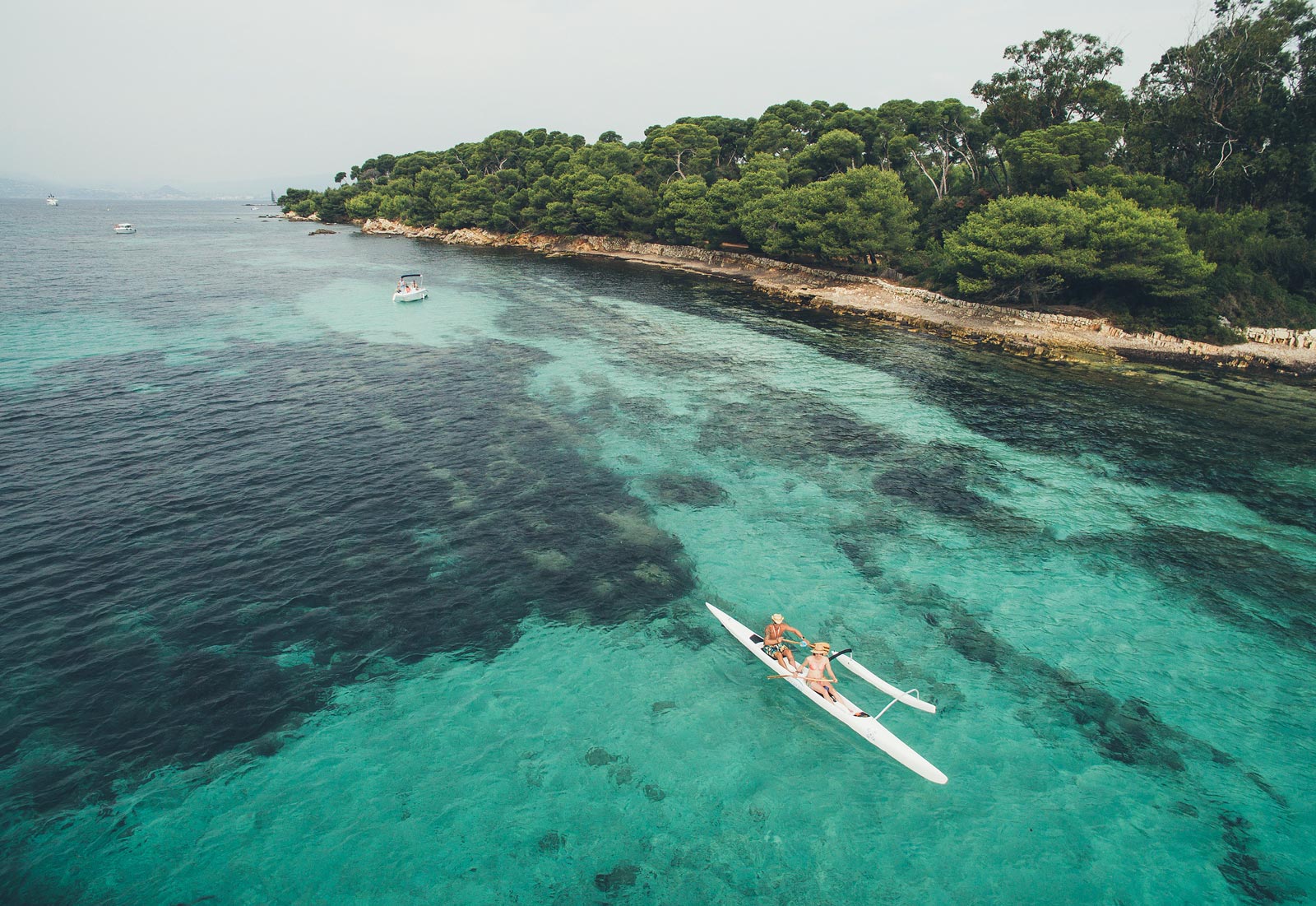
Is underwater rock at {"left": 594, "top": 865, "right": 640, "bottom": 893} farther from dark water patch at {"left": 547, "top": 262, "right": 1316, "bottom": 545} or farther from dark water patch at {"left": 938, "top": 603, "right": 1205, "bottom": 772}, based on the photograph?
dark water patch at {"left": 547, "top": 262, "right": 1316, "bottom": 545}

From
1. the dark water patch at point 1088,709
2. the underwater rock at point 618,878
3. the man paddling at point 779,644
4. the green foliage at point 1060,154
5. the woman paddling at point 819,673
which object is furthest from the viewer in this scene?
the green foliage at point 1060,154

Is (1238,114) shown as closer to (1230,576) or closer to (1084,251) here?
(1084,251)

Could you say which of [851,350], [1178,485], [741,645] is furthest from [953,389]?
[741,645]

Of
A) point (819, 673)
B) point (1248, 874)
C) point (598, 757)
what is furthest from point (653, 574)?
point (1248, 874)

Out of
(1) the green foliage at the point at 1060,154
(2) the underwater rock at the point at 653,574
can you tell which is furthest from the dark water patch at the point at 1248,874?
(1) the green foliage at the point at 1060,154

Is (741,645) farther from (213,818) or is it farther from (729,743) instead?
(213,818)

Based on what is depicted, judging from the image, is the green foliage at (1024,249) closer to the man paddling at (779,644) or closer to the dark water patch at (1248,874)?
the man paddling at (779,644)
